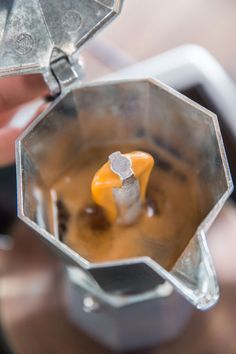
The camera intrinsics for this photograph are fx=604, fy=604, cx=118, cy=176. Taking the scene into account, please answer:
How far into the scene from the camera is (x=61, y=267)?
0.90 metres

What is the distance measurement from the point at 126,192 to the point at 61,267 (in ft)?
1.04

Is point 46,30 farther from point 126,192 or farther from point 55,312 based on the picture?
point 55,312

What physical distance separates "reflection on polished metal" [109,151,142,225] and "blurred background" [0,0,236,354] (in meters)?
0.25

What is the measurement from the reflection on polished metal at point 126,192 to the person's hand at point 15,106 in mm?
174

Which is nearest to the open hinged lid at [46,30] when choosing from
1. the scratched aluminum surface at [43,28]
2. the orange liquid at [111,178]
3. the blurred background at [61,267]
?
the scratched aluminum surface at [43,28]

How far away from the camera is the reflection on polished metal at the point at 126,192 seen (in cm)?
58

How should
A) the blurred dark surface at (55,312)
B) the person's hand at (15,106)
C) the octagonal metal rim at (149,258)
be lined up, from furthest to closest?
the blurred dark surface at (55,312) → the person's hand at (15,106) → the octagonal metal rim at (149,258)

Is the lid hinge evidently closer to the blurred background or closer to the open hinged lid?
the open hinged lid

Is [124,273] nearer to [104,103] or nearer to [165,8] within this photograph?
[104,103]

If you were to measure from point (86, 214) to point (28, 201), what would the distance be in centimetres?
13

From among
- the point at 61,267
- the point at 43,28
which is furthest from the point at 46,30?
the point at 61,267

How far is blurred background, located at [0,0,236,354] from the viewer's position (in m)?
0.90

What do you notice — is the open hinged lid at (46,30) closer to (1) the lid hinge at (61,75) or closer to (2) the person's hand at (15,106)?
(1) the lid hinge at (61,75)

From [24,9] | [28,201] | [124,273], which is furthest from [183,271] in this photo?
Answer: [24,9]
